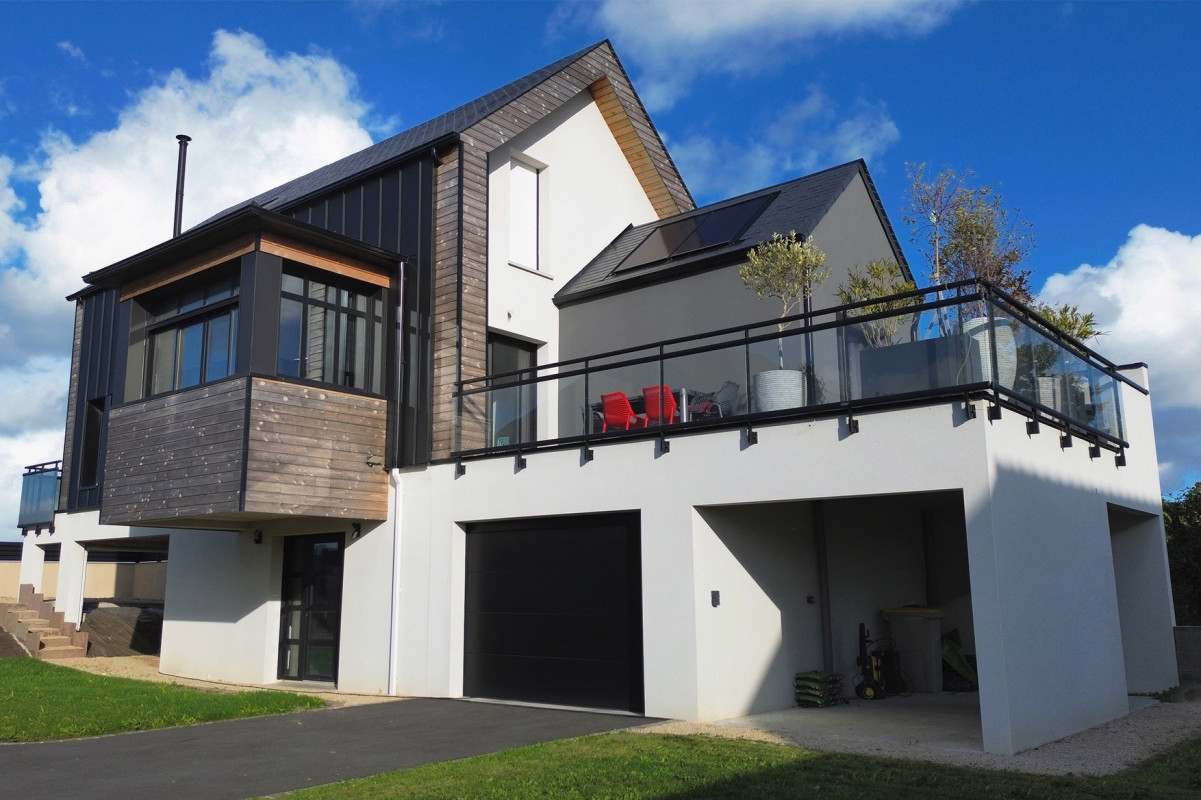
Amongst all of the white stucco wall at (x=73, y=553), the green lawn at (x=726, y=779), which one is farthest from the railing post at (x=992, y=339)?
the white stucco wall at (x=73, y=553)

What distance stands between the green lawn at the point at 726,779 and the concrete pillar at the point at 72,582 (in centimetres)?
1488

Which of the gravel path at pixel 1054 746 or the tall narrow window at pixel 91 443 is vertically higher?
the tall narrow window at pixel 91 443

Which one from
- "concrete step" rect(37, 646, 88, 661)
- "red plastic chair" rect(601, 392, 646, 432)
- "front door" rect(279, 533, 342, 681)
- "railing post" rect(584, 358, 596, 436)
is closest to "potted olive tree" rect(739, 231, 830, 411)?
"red plastic chair" rect(601, 392, 646, 432)

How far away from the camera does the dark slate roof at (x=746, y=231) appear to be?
13492mm

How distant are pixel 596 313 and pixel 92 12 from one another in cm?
747

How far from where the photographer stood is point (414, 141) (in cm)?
1641

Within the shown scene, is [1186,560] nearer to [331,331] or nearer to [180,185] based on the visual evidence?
[331,331]

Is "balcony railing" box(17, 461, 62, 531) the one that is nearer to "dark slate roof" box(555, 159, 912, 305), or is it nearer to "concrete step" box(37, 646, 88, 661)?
"concrete step" box(37, 646, 88, 661)

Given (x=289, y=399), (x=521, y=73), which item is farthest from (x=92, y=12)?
(x=521, y=73)

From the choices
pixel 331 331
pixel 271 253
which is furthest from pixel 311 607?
pixel 271 253

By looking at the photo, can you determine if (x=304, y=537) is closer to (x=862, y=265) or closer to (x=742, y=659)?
(x=742, y=659)

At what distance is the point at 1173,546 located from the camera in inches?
751

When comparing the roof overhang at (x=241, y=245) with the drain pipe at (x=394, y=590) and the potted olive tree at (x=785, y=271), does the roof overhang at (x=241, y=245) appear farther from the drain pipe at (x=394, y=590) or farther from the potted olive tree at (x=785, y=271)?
the potted olive tree at (x=785, y=271)

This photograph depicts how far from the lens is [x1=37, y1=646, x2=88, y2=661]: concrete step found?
696 inches
